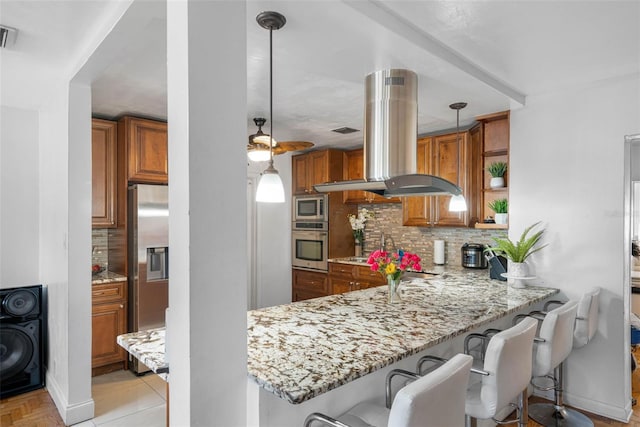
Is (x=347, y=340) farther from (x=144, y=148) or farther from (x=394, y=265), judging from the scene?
(x=144, y=148)

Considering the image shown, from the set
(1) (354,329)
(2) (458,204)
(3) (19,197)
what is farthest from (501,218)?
(3) (19,197)

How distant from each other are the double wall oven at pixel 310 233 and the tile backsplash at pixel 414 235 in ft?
2.19

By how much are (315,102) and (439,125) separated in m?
1.60

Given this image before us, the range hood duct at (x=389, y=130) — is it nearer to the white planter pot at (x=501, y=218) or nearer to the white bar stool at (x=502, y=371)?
the white bar stool at (x=502, y=371)

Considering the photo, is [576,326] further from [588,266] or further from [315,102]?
[315,102]

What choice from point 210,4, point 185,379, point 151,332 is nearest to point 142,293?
point 151,332

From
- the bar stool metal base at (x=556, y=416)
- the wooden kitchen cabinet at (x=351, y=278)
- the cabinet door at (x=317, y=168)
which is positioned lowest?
the bar stool metal base at (x=556, y=416)

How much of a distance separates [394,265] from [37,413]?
9.60 ft

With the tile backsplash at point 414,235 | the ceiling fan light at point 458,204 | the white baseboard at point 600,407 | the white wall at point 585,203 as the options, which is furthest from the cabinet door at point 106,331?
the white baseboard at point 600,407

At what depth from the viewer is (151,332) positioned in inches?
69.1

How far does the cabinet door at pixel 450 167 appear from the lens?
12.9 feet

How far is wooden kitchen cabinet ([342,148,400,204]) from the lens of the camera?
16.2 ft

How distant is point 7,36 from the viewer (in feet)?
6.80

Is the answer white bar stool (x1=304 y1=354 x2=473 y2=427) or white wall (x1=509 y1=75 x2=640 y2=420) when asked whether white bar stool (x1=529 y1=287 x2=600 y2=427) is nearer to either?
white wall (x1=509 y1=75 x2=640 y2=420)
